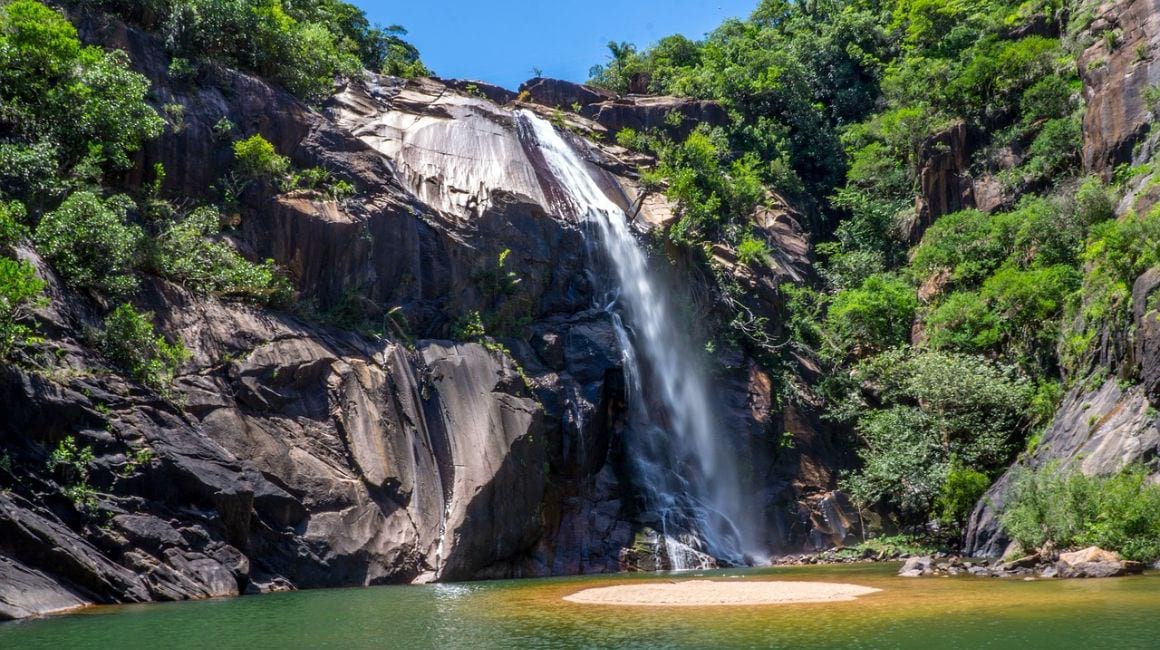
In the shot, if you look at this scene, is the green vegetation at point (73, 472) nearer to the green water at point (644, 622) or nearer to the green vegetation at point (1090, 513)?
the green water at point (644, 622)

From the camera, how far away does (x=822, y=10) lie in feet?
210

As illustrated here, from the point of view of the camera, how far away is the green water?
13.9m

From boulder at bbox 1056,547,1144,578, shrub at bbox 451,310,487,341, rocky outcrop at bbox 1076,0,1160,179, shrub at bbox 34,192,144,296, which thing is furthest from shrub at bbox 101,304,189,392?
rocky outcrop at bbox 1076,0,1160,179

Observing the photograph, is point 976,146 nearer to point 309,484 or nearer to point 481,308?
point 481,308

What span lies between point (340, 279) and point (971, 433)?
2249 centimetres

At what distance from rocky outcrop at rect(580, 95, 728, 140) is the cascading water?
8.72 m

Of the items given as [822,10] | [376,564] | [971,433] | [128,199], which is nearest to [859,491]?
[971,433]

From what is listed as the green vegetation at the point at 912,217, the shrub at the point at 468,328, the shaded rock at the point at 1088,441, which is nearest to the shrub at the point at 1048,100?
the green vegetation at the point at 912,217

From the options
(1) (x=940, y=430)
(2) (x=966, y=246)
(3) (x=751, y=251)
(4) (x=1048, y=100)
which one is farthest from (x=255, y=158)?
(4) (x=1048, y=100)

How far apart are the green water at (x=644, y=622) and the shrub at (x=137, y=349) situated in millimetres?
6694

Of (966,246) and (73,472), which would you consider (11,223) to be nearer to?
(73,472)

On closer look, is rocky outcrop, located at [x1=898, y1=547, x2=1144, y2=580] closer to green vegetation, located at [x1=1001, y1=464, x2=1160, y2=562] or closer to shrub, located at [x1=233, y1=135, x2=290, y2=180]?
green vegetation, located at [x1=1001, y1=464, x2=1160, y2=562]

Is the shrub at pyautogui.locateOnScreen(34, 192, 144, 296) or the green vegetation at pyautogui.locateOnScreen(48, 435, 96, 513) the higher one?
the shrub at pyautogui.locateOnScreen(34, 192, 144, 296)

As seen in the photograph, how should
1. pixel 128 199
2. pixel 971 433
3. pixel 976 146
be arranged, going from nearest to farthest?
pixel 128 199, pixel 971 433, pixel 976 146
